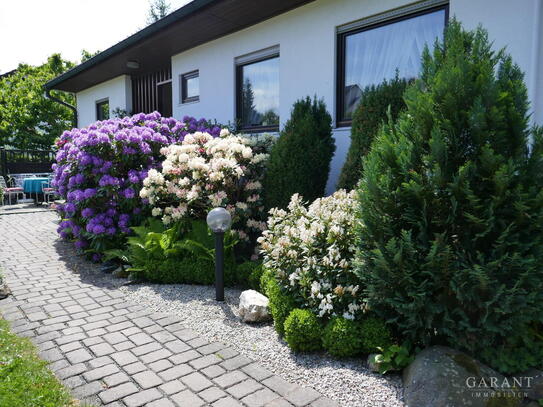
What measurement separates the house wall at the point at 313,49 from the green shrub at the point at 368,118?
0.93 metres

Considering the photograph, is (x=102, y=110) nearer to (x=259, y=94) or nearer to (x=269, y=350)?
(x=259, y=94)

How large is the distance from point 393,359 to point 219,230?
2.22 m

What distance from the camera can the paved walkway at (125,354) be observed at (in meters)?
2.71

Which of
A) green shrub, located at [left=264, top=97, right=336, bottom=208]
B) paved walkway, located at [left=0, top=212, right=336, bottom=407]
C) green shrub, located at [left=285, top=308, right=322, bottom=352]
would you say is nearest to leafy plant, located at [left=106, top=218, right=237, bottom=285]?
paved walkway, located at [left=0, top=212, right=336, bottom=407]

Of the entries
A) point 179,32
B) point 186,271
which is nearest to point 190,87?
point 179,32

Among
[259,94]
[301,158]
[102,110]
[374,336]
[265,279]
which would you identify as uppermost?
[102,110]

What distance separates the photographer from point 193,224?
5551 mm

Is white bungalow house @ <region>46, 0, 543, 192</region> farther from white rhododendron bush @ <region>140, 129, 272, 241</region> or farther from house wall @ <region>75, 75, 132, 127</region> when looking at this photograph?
house wall @ <region>75, 75, 132, 127</region>

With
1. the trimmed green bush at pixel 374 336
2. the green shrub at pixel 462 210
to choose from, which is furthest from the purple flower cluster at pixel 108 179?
the green shrub at pixel 462 210

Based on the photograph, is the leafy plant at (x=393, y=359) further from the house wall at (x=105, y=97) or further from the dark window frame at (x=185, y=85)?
the house wall at (x=105, y=97)

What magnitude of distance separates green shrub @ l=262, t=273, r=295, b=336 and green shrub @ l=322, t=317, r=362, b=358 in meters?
0.47

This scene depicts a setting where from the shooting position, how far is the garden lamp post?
4.38 m

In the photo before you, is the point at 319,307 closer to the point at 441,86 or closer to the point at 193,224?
the point at 441,86

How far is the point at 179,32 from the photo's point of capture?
8102mm
